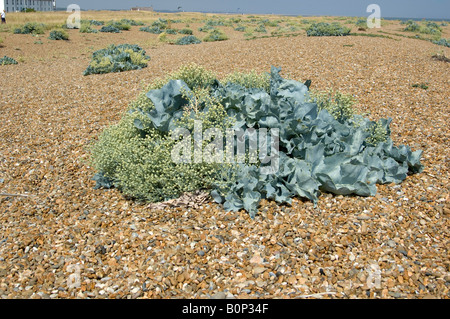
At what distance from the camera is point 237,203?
339 centimetres

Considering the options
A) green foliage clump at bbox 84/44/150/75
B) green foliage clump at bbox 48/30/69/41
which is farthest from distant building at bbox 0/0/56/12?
green foliage clump at bbox 84/44/150/75

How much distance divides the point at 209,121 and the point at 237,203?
0.94m

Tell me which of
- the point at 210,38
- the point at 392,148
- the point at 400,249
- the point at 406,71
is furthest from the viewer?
the point at 210,38

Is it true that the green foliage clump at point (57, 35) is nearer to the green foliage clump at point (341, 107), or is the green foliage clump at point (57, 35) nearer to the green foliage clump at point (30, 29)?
the green foliage clump at point (30, 29)

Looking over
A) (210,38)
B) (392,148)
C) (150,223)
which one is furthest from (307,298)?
(210,38)

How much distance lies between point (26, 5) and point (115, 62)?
261 ft

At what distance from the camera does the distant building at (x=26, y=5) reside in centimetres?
6781

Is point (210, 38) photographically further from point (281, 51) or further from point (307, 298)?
point (307, 298)

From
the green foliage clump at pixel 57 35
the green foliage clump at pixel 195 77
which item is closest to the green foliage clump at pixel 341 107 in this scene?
the green foliage clump at pixel 195 77

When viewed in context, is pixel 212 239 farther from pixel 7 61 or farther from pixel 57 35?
pixel 57 35

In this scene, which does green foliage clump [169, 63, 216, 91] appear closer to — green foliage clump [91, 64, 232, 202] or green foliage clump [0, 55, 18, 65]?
green foliage clump [91, 64, 232, 202]

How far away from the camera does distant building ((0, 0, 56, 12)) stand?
67.8m

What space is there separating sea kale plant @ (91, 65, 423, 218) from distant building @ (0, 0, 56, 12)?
228 ft

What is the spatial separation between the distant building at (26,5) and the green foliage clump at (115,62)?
2450 inches
